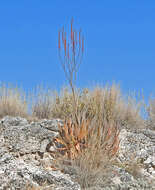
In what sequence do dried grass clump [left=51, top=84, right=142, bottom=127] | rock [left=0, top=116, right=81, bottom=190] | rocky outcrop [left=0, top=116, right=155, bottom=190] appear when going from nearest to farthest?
rock [left=0, top=116, right=81, bottom=190] → rocky outcrop [left=0, top=116, right=155, bottom=190] → dried grass clump [left=51, top=84, right=142, bottom=127]

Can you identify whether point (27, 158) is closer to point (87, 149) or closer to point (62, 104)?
point (87, 149)

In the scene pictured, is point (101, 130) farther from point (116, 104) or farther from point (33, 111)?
point (33, 111)

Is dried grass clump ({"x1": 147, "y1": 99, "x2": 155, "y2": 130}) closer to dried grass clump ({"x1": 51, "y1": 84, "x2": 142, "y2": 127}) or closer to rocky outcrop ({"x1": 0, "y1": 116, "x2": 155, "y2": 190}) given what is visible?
dried grass clump ({"x1": 51, "y1": 84, "x2": 142, "y2": 127})

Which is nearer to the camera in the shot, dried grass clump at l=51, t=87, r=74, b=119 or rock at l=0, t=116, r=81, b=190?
rock at l=0, t=116, r=81, b=190

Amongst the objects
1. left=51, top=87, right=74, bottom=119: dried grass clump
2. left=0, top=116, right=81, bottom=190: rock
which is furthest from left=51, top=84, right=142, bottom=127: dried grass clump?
left=0, top=116, right=81, bottom=190: rock

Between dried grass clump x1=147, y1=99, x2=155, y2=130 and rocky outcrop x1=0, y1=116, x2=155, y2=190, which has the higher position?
dried grass clump x1=147, y1=99, x2=155, y2=130

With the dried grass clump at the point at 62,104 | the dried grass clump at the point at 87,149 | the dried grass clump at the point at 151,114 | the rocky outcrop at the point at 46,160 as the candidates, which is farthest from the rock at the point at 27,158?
the dried grass clump at the point at 151,114

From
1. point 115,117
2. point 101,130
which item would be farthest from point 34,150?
point 115,117

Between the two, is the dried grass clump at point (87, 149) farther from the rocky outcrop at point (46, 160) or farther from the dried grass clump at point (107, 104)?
the dried grass clump at point (107, 104)

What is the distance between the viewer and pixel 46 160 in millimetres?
6801

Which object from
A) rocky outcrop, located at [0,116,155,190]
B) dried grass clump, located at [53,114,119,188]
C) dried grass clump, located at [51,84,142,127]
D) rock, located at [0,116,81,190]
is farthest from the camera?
dried grass clump, located at [51,84,142,127]

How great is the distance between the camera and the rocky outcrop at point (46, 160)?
17.4ft

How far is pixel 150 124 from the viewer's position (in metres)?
10.7

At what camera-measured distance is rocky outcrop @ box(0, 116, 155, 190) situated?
Result: 5307mm
